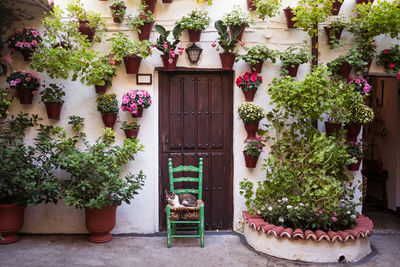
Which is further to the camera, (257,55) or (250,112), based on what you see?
(257,55)

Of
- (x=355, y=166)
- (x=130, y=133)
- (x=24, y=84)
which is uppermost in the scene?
(x=24, y=84)

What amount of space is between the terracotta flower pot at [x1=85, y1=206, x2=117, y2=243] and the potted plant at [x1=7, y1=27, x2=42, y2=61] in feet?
6.73

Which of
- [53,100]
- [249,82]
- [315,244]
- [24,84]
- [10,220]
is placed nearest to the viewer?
[315,244]

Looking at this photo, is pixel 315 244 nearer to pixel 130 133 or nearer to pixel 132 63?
pixel 130 133

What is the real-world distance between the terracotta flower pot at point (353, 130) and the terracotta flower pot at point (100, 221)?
309 cm

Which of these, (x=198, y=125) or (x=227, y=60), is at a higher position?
(x=227, y=60)

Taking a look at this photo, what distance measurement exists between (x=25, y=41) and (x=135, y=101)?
1.50 meters

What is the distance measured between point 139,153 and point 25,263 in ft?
5.92

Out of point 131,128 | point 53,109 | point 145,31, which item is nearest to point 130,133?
point 131,128

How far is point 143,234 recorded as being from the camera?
516 cm

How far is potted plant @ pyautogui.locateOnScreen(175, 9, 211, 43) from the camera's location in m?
4.89

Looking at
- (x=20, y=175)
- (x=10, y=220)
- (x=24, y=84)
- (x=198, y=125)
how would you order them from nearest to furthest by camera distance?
(x=20, y=175) < (x=10, y=220) < (x=24, y=84) < (x=198, y=125)

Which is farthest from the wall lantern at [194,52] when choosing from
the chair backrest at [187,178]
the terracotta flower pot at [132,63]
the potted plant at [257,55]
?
the chair backrest at [187,178]

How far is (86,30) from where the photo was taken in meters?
4.90
